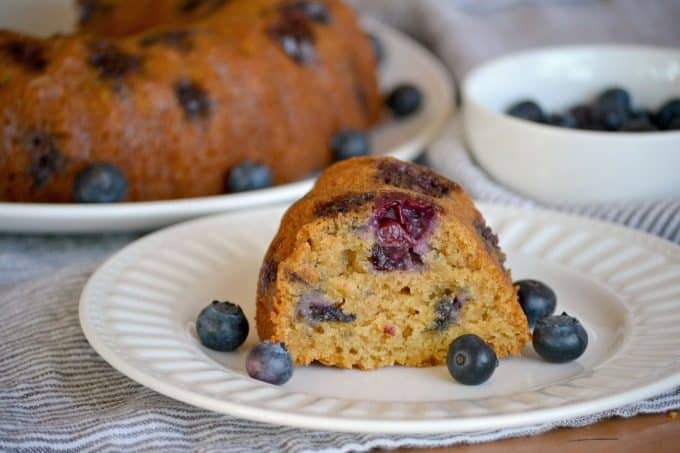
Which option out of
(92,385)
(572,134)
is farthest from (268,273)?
(572,134)

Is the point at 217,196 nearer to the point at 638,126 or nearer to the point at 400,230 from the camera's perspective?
the point at 400,230

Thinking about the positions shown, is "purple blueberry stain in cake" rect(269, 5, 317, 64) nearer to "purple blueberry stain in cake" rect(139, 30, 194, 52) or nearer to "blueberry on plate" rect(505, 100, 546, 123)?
"purple blueberry stain in cake" rect(139, 30, 194, 52)

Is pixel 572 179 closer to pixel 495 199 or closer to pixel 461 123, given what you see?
pixel 495 199

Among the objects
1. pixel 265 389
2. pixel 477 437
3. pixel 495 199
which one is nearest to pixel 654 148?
pixel 495 199

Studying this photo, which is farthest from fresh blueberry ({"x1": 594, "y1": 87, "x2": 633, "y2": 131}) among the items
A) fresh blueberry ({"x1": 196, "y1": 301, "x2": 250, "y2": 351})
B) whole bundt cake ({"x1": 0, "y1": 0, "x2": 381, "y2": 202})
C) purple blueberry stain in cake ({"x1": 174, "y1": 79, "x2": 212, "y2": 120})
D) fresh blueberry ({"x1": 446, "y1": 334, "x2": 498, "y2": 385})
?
fresh blueberry ({"x1": 196, "y1": 301, "x2": 250, "y2": 351})

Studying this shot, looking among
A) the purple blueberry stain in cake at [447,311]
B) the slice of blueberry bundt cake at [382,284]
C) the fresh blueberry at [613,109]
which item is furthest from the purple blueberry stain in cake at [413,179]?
the fresh blueberry at [613,109]

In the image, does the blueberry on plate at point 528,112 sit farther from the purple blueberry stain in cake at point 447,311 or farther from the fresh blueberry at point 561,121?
the purple blueberry stain in cake at point 447,311
